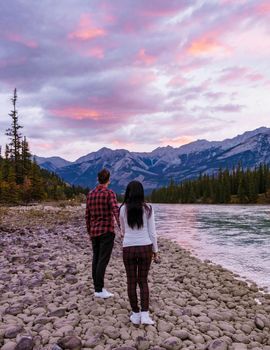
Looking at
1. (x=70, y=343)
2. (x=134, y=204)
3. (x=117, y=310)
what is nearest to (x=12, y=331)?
(x=70, y=343)

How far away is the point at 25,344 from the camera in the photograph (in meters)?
6.68

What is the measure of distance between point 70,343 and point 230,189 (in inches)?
5079

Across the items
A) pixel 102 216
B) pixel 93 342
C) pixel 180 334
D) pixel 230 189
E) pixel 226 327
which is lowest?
pixel 226 327

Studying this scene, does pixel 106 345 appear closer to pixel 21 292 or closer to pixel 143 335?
pixel 143 335

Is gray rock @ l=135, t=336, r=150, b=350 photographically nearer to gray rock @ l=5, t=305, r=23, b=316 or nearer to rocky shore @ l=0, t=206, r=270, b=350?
→ rocky shore @ l=0, t=206, r=270, b=350

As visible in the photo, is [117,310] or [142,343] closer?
[142,343]

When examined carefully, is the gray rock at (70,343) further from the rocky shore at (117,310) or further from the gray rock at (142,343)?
the gray rock at (142,343)

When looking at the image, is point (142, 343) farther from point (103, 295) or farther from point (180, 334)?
point (103, 295)

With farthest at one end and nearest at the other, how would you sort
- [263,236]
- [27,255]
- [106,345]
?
[263,236] < [27,255] < [106,345]

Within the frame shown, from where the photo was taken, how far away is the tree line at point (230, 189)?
122250 mm

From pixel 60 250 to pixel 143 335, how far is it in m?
11.1

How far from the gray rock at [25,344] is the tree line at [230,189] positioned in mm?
117332

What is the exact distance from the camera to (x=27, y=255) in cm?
1541

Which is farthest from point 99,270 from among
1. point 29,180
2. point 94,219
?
point 29,180
